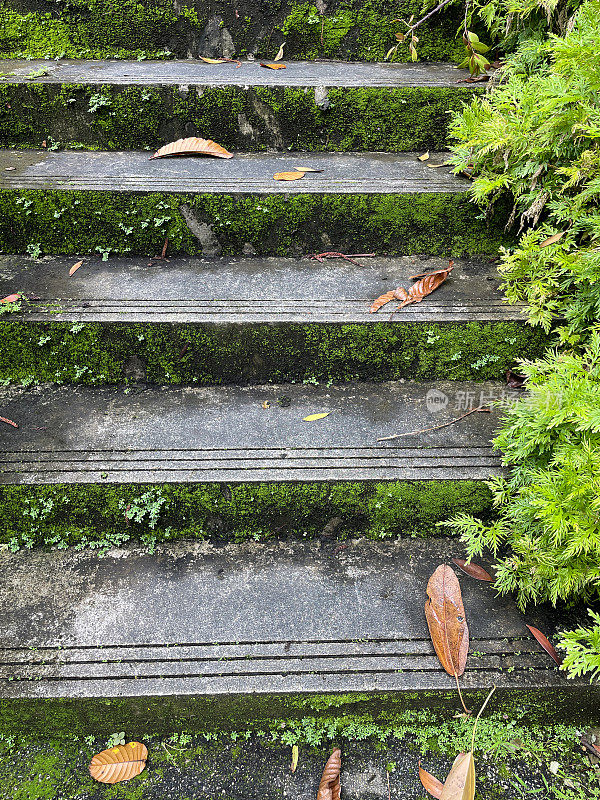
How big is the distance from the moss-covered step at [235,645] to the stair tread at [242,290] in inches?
36.6

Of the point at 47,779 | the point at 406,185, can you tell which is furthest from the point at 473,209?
the point at 47,779

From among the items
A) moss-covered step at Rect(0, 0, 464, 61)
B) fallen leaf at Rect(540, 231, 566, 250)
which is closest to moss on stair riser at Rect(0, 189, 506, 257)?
fallen leaf at Rect(540, 231, 566, 250)

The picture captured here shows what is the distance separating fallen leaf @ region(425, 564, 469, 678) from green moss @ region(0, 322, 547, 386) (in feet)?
2.67

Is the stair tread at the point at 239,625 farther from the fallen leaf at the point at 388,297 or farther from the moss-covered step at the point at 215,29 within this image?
the moss-covered step at the point at 215,29

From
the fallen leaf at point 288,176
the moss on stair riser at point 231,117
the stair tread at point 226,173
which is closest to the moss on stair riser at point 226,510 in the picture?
the stair tread at point 226,173

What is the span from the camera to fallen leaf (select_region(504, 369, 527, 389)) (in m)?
2.06

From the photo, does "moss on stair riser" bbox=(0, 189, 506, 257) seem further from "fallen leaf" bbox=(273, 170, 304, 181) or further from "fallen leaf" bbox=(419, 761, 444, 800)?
"fallen leaf" bbox=(419, 761, 444, 800)

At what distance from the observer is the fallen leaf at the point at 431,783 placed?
144 centimetres

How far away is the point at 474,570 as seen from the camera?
5.70ft

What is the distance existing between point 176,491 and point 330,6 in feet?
8.95

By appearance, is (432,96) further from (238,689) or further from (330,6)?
(238,689)

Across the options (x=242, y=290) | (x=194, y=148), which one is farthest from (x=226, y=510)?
(x=194, y=148)

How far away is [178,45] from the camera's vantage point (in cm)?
297

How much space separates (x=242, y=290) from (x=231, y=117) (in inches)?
40.7
